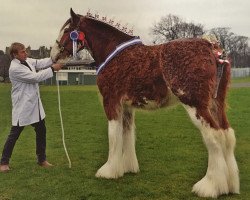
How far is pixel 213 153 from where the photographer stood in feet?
20.9

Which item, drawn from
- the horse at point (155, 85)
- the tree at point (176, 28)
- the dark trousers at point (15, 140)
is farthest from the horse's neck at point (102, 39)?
the tree at point (176, 28)

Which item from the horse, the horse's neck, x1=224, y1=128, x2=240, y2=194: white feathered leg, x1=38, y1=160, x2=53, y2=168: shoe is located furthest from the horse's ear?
x1=224, y1=128, x2=240, y2=194: white feathered leg

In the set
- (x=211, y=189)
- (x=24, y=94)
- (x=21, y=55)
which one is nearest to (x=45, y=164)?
(x=24, y=94)

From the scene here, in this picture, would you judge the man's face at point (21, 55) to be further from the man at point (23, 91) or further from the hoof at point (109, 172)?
the hoof at point (109, 172)

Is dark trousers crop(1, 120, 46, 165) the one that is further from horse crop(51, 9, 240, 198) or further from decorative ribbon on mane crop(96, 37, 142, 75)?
decorative ribbon on mane crop(96, 37, 142, 75)

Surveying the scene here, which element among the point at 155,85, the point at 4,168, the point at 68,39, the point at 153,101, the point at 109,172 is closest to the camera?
the point at 155,85

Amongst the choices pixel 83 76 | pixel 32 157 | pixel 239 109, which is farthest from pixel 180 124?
pixel 83 76

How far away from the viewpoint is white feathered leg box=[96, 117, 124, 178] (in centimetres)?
736

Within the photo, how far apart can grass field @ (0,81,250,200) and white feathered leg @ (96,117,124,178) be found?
0.52 ft

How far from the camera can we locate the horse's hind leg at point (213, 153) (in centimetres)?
632

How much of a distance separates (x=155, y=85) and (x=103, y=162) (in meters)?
2.88

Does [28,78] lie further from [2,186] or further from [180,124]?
[180,124]

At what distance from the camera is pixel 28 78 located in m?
8.12

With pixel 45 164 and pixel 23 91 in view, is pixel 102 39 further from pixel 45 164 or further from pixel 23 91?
pixel 45 164
